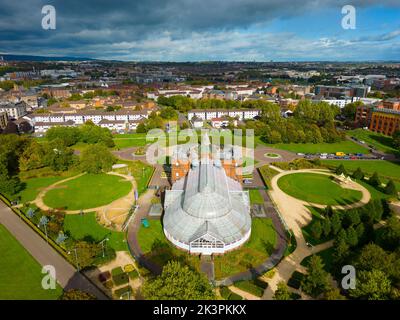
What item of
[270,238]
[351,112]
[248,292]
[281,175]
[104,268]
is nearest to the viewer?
[248,292]

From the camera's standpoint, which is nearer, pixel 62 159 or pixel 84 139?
pixel 62 159

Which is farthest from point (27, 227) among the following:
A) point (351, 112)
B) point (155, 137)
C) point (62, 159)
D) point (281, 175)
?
point (351, 112)

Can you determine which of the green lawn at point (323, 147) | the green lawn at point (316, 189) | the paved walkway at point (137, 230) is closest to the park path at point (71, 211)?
the paved walkway at point (137, 230)

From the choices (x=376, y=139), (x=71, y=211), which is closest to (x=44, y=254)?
(x=71, y=211)

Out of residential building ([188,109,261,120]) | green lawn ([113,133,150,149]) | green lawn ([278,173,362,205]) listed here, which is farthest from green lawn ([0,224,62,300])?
residential building ([188,109,261,120])

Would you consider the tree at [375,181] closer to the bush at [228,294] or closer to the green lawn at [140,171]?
the bush at [228,294]

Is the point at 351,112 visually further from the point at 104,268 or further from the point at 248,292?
the point at 104,268
